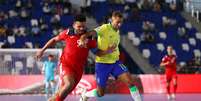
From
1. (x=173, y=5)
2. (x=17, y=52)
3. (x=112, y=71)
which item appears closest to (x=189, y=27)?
(x=173, y=5)

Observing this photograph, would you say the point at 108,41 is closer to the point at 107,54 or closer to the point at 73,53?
the point at 107,54

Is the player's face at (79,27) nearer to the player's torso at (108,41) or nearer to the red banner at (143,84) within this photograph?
the player's torso at (108,41)

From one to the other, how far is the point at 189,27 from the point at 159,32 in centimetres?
248

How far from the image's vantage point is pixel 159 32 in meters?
34.1

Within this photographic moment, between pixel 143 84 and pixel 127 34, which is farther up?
pixel 127 34

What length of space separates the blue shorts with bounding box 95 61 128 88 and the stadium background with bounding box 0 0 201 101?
1098 centimetres

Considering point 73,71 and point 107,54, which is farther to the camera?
point 107,54

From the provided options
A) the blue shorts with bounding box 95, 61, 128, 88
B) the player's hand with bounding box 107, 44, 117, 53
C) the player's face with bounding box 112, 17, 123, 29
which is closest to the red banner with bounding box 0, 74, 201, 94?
the blue shorts with bounding box 95, 61, 128, 88

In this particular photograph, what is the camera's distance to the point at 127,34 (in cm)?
3272

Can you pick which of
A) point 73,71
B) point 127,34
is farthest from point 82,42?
point 127,34

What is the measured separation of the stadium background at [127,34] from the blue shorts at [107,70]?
36.0 ft

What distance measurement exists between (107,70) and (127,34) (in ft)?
65.5

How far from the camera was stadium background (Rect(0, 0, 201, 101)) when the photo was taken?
24562 millimetres

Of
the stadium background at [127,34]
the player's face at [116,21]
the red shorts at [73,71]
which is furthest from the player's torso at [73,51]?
the stadium background at [127,34]
